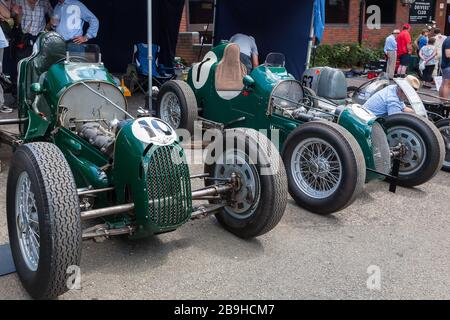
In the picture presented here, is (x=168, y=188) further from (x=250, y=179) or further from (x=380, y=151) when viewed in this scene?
(x=380, y=151)

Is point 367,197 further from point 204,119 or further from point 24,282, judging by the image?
point 24,282

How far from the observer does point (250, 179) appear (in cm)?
393

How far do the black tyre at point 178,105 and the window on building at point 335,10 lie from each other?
12.8 metres

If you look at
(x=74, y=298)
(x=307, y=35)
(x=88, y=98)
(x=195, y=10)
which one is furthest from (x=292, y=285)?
(x=195, y=10)

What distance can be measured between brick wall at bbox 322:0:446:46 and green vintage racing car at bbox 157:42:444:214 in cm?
1250

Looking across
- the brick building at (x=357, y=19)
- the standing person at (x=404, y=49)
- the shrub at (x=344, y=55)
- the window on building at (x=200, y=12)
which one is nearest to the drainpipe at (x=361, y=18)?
the brick building at (x=357, y=19)

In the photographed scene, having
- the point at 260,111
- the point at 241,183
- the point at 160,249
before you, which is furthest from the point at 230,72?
the point at 160,249

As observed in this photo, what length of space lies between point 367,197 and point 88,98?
324 centimetres

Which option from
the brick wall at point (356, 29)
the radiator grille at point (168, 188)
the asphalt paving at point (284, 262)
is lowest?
the asphalt paving at point (284, 262)

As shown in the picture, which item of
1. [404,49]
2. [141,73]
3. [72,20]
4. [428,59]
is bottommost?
[141,73]

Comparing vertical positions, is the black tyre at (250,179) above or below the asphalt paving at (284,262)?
above

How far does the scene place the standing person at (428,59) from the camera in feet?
47.3

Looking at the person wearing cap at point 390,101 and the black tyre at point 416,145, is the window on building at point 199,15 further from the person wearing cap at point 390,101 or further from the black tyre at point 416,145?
the black tyre at point 416,145

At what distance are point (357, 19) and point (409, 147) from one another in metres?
14.5
